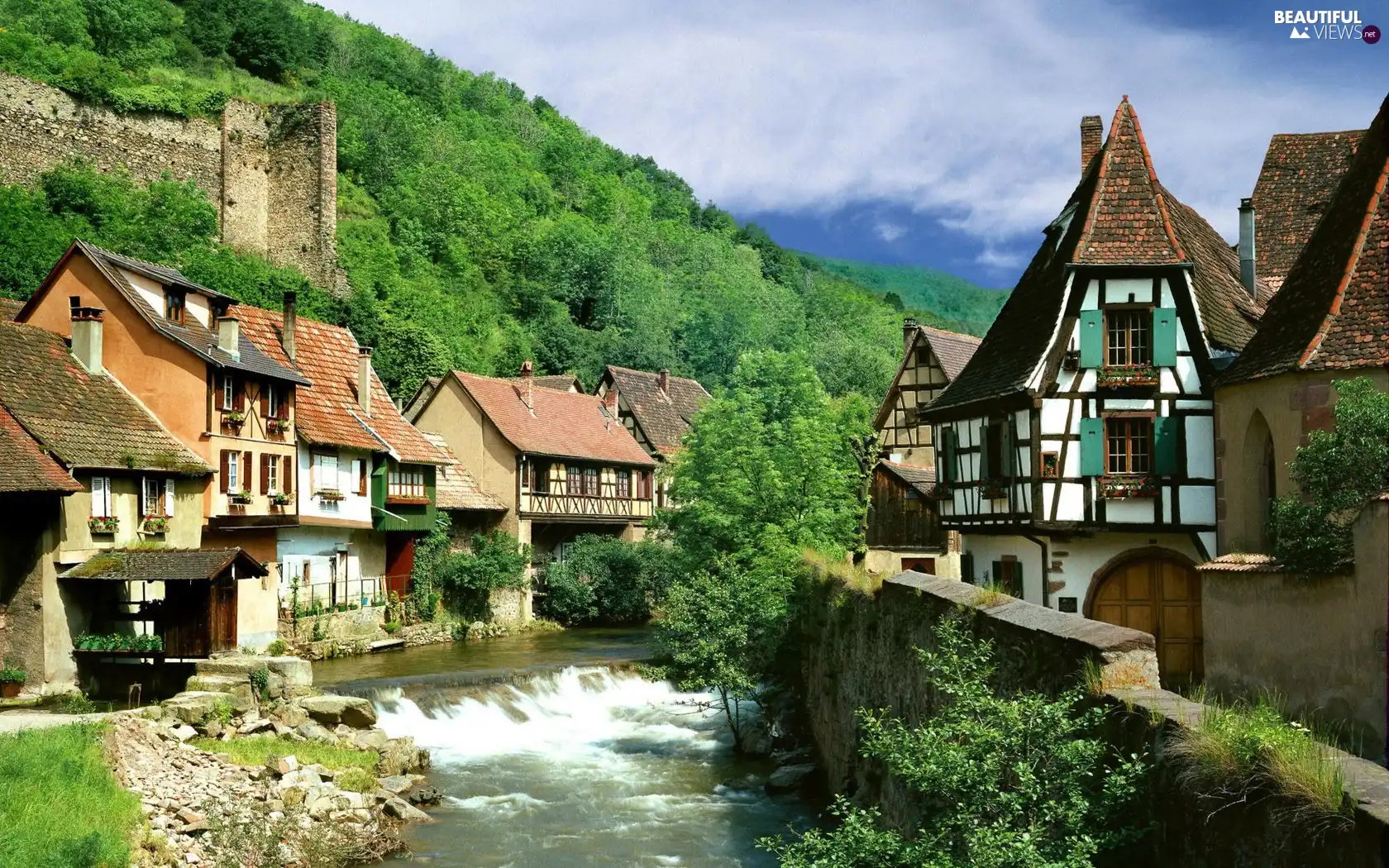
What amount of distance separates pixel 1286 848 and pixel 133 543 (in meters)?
22.1

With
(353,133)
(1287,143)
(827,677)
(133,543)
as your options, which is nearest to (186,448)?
(133,543)

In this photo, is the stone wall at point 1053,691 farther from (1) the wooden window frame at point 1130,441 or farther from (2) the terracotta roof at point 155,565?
(2) the terracotta roof at point 155,565

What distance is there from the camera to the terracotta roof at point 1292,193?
87.5 feet

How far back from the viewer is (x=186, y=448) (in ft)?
89.4

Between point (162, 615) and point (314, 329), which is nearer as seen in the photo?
point (162, 615)

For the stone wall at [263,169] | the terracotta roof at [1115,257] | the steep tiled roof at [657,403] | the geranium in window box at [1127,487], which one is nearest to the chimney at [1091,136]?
the terracotta roof at [1115,257]

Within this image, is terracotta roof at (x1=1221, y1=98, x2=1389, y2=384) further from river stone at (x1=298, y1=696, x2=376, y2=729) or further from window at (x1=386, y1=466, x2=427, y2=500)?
window at (x1=386, y1=466, x2=427, y2=500)

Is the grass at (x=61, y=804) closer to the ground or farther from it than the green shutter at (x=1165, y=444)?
closer to the ground

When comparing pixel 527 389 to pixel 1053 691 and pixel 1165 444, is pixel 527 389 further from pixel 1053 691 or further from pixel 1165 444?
pixel 1053 691

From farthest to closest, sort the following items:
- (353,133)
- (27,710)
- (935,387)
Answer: (353,133)
(935,387)
(27,710)

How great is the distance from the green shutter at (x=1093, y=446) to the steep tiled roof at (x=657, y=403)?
30570mm

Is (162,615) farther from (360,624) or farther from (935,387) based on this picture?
(935,387)

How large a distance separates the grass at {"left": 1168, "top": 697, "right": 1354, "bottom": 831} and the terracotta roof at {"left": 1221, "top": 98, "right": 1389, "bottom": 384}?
37.7ft

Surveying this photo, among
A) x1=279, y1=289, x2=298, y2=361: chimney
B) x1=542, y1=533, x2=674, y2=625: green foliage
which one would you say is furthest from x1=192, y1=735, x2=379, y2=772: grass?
x1=542, y1=533, x2=674, y2=625: green foliage
